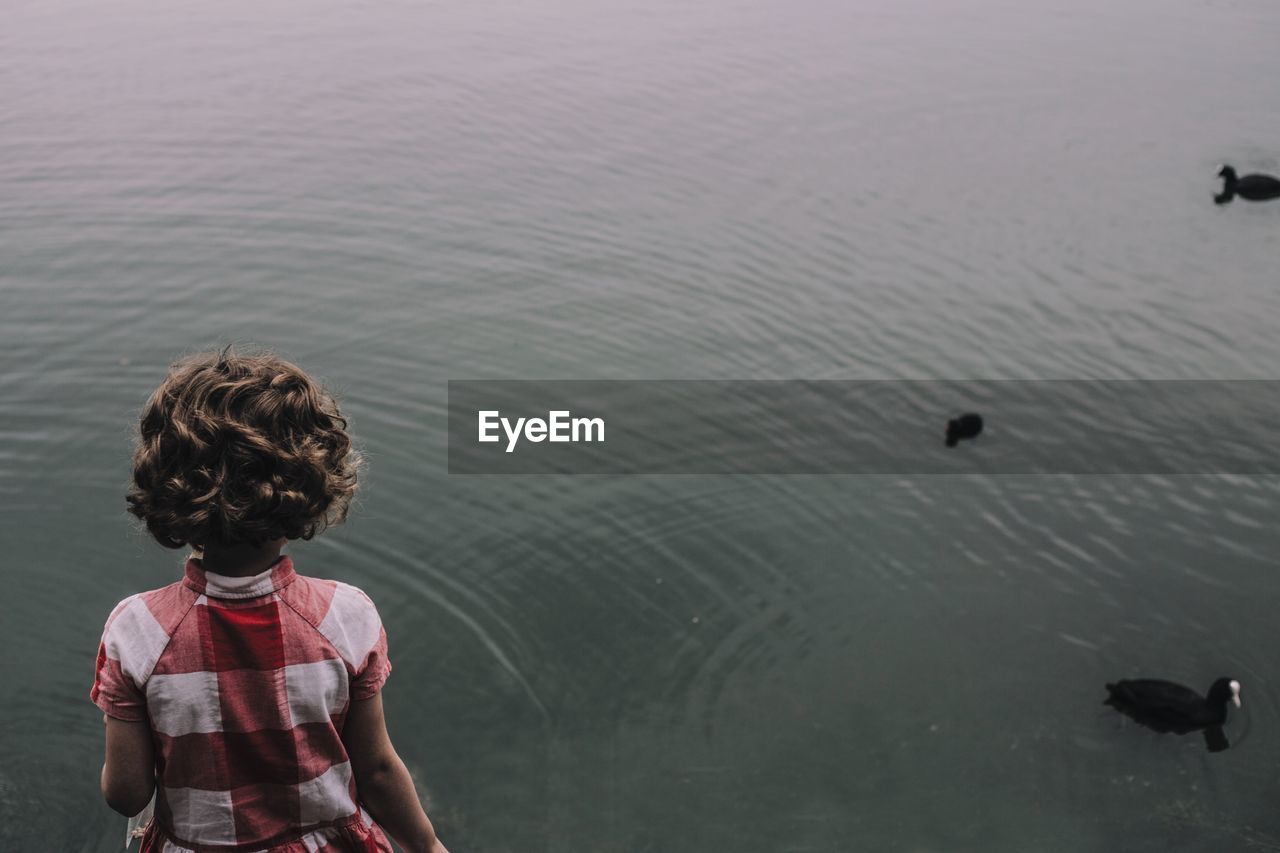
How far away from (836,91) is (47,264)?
9.38 metres

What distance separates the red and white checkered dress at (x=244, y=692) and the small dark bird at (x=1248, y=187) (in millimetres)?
12730

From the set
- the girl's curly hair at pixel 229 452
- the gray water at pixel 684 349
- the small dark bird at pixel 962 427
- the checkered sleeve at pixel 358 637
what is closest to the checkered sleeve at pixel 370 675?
the checkered sleeve at pixel 358 637

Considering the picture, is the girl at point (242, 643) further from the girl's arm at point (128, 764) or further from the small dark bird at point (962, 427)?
the small dark bird at point (962, 427)

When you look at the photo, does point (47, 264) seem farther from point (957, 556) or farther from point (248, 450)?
point (248, 450)

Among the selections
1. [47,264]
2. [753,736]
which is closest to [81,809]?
[753,736]

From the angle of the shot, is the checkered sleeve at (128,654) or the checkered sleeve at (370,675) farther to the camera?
the checkered sleeve at (370,675)

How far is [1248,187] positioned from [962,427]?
612 cm

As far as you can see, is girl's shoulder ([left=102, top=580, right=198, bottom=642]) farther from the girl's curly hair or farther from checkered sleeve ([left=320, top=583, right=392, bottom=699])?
checkered sleeve ([left=320, top=583, right=392, bottom=699])

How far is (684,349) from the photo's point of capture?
9.98 metres

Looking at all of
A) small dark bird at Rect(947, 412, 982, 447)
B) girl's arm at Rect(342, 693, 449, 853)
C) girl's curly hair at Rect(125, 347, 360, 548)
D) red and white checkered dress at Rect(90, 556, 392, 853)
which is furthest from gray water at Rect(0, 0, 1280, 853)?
girl's curly hair at Rect(125, 347, 360, 548)

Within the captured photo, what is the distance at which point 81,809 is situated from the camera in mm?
5641

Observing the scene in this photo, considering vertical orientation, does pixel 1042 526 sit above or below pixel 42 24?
below

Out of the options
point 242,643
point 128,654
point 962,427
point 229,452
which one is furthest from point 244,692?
point 962,427

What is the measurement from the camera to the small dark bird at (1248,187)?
1288cm
